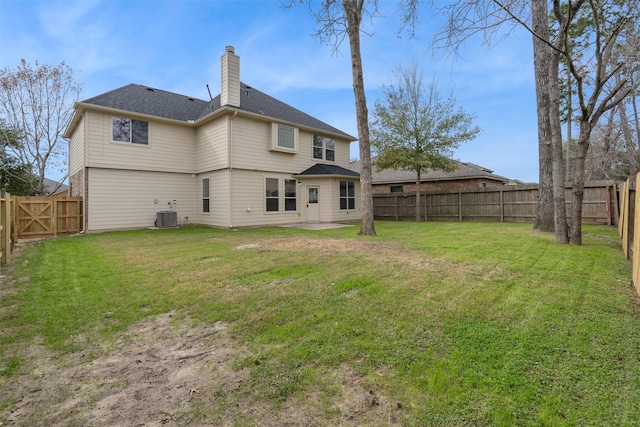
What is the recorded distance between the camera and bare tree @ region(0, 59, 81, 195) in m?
17.0

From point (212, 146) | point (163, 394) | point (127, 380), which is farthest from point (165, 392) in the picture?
point (212, 146)

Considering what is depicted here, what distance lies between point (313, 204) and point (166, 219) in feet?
22.2

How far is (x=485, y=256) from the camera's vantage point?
586 cm

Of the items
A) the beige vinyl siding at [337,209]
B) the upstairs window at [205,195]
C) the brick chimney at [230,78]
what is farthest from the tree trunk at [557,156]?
the upstairs window at [205,195]

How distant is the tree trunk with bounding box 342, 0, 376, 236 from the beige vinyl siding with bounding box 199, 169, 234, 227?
6.10 m

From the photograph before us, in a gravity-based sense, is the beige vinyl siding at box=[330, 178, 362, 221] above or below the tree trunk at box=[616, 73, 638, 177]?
below

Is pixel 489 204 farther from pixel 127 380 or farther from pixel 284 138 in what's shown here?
pixel 127 380

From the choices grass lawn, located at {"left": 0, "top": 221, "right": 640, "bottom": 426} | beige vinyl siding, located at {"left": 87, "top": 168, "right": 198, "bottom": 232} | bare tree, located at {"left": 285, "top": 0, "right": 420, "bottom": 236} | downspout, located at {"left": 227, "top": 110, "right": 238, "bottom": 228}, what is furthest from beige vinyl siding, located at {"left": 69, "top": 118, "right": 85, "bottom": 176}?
bare tree, located at {"left": 285, "top": 0, "right": 420, "bottom": 236}

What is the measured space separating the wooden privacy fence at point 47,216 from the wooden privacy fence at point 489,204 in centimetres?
1493

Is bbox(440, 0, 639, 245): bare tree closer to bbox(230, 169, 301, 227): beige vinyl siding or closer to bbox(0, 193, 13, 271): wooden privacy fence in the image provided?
bbox(0, 193, 13, 271): wooden privacy fence

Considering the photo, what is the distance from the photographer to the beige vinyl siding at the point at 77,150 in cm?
1237

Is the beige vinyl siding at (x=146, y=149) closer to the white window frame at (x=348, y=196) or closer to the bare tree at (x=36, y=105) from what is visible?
the white window frame at (x=348, y=196)

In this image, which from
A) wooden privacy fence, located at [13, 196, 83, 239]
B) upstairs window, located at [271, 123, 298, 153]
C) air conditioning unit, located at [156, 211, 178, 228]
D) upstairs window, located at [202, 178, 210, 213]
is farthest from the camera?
upstairs window, located at [202, 178, 210, 213]

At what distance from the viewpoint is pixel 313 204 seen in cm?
1543
